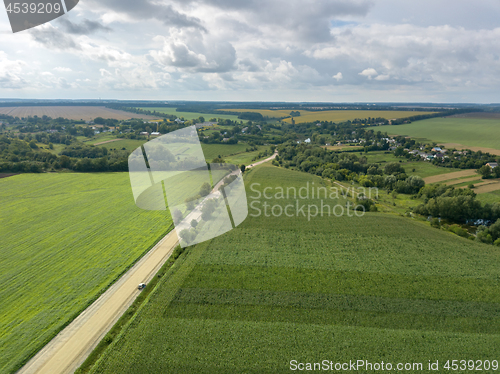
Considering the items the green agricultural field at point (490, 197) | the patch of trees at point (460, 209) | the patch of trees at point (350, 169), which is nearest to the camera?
the patch of trees at point (460, 209)

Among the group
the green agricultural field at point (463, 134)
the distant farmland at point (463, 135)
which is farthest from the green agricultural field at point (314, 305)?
the green agricultural field at point (463, 134)

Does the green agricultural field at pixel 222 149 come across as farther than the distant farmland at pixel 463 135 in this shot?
Yes

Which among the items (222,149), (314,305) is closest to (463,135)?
(222,149)

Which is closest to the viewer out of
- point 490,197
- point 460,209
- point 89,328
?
point 89,328

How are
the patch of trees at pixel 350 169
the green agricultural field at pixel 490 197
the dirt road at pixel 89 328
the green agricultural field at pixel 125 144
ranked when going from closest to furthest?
1. the dirt road at pixel 89 328
2. the green agricultural field at pixel 490 197
3. the patch of trees at pixel 350 169
4. the green agricultural field at pixel 125 144

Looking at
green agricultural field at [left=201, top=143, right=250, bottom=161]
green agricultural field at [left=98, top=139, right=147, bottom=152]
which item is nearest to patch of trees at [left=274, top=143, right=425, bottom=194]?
green agricultural field at [left=201, top=143, right=250, bottom=161]

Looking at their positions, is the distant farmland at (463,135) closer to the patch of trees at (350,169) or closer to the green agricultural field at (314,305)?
the patch of trees at (350,169)

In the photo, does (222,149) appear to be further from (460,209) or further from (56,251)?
(460,209)

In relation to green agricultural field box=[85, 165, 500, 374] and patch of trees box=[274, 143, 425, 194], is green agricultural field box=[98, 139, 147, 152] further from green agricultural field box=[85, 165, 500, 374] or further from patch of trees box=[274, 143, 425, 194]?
green agricultural field box=[85, 165, 500, 374]

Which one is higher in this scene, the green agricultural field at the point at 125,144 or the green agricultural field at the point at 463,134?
the green agricultural field at the point at 463,134

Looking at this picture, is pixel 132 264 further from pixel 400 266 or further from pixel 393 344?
pixel 400 266
